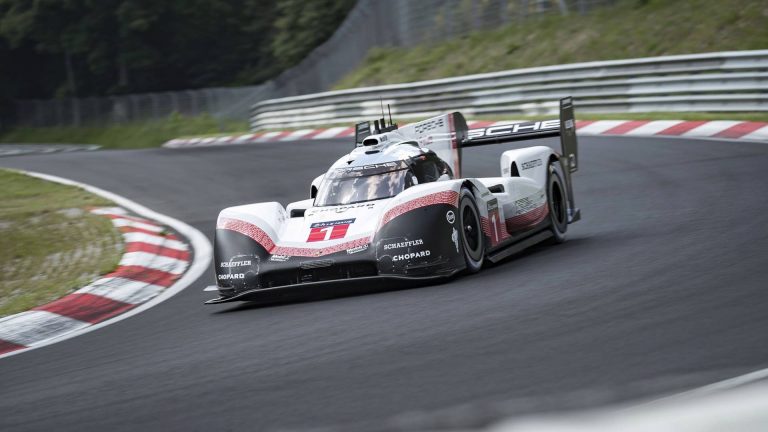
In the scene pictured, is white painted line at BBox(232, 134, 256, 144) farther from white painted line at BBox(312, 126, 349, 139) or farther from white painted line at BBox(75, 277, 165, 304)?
white painted line at BBox(75, 277, 165, 304)

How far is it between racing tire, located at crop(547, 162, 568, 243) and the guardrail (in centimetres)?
763

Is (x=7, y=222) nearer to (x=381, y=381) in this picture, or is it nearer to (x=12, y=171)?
(x=12, y=171)

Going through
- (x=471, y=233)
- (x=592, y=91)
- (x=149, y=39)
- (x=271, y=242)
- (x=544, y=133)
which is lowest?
(x=471, y=233)

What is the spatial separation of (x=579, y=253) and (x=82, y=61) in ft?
178

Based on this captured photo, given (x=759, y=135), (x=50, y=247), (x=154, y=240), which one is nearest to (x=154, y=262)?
(x=154, y=240)

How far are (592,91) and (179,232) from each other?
1045 cm

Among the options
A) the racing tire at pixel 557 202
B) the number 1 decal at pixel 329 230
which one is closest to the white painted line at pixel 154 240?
the number 1 decal at pixel 329 230

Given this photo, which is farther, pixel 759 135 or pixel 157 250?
pixel 759 135

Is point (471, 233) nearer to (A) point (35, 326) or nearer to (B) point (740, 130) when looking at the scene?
(A) point (35, 326)

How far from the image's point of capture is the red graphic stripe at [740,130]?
52.0ft

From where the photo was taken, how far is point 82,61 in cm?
5969

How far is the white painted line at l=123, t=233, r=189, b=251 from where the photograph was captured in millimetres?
11836

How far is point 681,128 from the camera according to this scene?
17203 millimetres

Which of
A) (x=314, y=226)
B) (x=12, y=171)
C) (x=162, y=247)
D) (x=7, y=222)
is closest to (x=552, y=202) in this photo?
(x=314, y=226)
